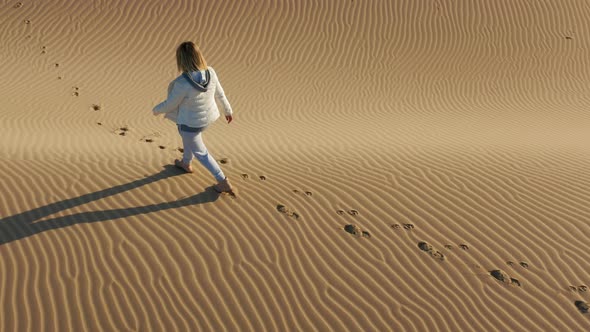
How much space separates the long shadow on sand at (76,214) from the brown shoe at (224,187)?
60 mm

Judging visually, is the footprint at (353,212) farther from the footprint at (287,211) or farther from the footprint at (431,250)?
the footprint at (431,250)

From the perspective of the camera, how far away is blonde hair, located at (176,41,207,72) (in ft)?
12.7

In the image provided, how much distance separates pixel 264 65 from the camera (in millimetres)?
12984

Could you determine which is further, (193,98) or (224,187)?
(224,187)

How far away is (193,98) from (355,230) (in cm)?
207

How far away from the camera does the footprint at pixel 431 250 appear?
4.32 m

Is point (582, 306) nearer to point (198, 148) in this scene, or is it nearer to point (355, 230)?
point (355, 230)

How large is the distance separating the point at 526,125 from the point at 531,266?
7.21m

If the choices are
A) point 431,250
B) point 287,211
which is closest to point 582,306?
point 431,250

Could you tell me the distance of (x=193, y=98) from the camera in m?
4.15

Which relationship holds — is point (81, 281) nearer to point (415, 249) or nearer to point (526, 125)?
point (415, 249)

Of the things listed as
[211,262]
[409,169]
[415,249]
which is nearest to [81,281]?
[211,262]

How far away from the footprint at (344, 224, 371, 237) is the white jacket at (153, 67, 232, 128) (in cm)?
176

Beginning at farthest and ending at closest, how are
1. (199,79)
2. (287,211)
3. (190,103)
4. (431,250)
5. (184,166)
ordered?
1. (184,166)
2. (287,211)
3. (431,250)
4. (190,103)
5. (199,79)
